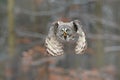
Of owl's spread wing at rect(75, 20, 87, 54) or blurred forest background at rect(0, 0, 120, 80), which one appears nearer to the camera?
owl's spread wing at rect(75, 20, 87, 54)

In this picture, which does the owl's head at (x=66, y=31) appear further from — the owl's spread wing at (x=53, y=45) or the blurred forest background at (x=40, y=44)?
the blurred forest background at (x=40, y=44)

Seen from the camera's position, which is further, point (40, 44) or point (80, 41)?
point (40, 44)

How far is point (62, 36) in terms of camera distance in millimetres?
1119

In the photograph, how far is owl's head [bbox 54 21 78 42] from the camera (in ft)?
3.63

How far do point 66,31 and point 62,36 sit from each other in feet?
0.06

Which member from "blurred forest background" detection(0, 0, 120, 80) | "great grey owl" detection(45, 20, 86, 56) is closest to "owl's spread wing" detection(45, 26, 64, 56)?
"great grey owl" detection(45, 20, 86, 56)

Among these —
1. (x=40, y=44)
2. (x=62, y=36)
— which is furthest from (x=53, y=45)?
(x=40, y=44)

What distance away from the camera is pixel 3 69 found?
30.4ft

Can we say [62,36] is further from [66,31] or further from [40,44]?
[40,44]

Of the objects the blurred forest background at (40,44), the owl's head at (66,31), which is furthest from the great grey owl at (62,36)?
the blurred forest background at (40,44)

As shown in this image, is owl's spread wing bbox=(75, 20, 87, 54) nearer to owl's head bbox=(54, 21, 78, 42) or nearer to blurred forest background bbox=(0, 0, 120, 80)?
owl's head bbox=(54, 21, 78, 42)

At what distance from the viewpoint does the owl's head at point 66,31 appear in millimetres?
1107

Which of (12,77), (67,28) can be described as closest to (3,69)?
(12,77)

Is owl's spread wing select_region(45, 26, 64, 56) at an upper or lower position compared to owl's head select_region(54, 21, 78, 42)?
lower
